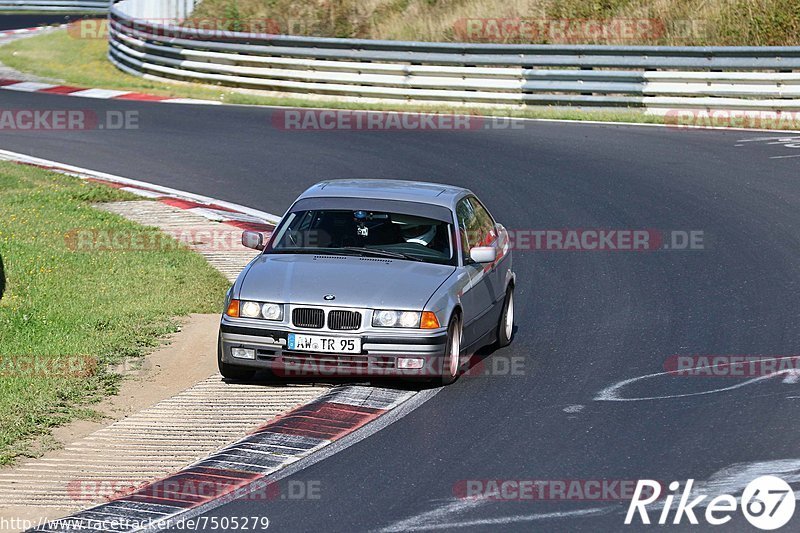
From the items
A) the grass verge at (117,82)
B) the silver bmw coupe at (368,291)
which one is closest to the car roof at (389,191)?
the silver bmw coupe at (368,291)

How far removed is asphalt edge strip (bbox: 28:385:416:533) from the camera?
24.3 ft

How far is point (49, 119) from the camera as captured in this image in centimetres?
2472

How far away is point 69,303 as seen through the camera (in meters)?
12.3

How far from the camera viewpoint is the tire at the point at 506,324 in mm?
11562

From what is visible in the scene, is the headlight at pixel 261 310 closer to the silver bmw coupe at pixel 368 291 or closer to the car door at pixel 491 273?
the silver bmw coupe at pixel 368 291

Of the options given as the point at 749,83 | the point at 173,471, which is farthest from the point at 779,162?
the point at 173,471

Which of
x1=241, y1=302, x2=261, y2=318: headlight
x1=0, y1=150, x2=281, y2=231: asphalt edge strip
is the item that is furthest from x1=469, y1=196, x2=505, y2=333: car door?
x1=0, y1=150, x2=281, y2=231: asphalt edge strip

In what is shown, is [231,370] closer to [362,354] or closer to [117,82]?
[362,354]

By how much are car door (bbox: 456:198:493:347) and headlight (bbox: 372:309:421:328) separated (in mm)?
669

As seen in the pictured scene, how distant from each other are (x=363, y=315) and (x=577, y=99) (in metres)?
15.9

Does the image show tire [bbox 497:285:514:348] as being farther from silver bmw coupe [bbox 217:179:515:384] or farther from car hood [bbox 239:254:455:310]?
car hood [bbox 239:254:455:310]

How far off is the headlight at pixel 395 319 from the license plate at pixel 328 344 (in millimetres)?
217

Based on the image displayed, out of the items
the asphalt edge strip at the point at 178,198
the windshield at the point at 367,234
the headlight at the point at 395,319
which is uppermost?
the windshield at the point at 367,234

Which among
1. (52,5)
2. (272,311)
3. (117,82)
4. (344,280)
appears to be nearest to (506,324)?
(344,280)
